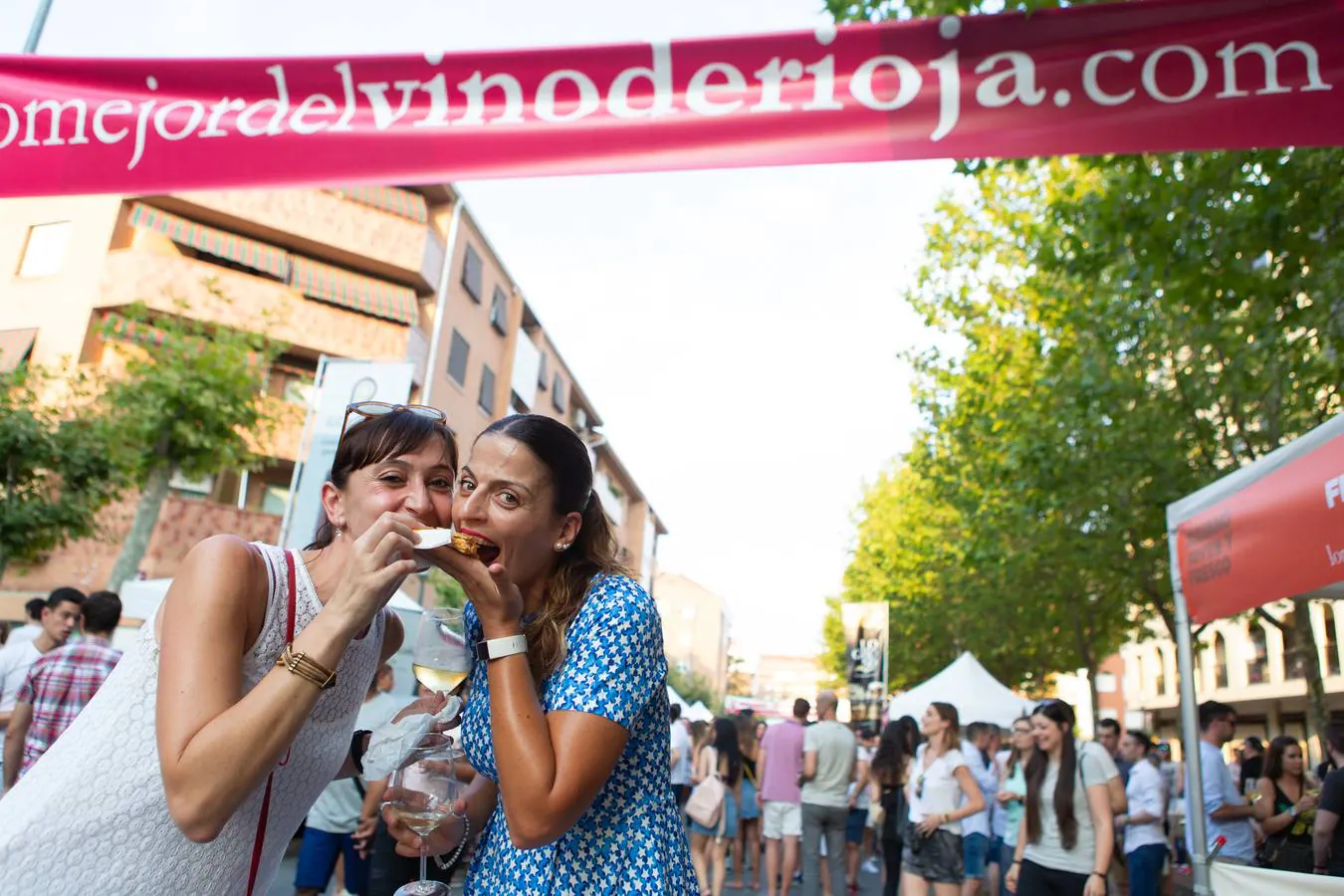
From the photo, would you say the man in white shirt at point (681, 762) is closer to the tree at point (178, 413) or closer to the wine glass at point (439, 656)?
the wine glass at point (439, 656)

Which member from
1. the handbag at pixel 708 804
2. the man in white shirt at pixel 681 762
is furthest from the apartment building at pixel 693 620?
the handbag at pixel 708 804

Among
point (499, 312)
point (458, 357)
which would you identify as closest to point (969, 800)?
point (458, 357)

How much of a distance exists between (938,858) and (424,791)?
719 cm

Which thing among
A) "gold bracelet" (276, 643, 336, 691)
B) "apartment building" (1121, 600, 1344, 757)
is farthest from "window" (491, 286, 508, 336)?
"gold bracelet" (276, 643, 336, 691)

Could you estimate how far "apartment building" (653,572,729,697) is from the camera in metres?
94.4

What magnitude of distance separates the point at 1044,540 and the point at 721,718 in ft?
39.8

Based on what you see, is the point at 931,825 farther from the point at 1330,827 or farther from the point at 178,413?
the point at 178,413

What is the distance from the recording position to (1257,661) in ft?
128

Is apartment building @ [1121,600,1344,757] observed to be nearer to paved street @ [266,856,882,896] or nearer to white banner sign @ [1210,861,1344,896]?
paved street @ [266,856,882,896]

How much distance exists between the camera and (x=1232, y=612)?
5.84m

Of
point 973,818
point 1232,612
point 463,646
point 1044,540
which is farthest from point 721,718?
point 1044,540

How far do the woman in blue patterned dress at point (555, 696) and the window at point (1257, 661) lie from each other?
42796 mm

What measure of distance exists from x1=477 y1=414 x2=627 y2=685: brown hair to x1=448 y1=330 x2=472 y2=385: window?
30608 mm

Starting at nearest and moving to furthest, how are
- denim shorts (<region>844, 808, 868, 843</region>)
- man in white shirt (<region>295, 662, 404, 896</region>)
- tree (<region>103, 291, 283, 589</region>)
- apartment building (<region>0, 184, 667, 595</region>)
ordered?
1. man in white shirt (<region>295, 662, 404, 896</region>)
2. denim shorts (<region>844, 808, 868, 843</region>)
3. tree (<region>103, 291, 283, 589</region>)
4. apartment building (<region>0, 184, 667, 595</region>)
